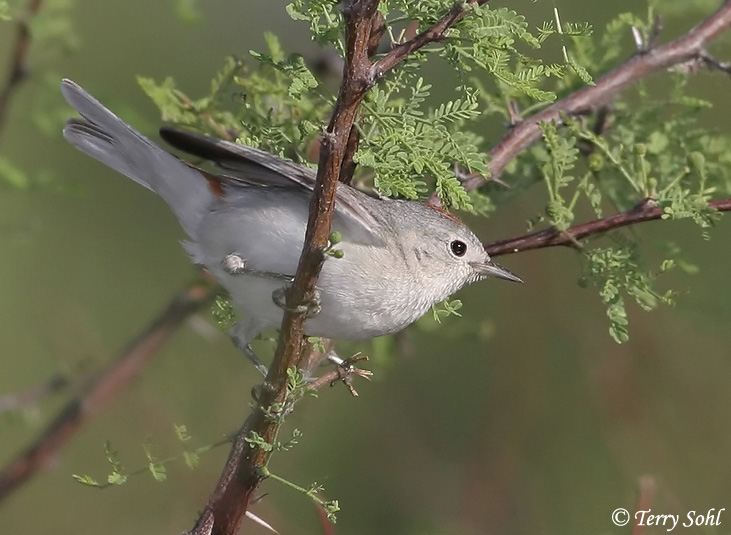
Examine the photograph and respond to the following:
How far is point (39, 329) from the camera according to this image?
638cm

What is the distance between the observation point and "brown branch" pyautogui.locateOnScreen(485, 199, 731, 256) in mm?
3355

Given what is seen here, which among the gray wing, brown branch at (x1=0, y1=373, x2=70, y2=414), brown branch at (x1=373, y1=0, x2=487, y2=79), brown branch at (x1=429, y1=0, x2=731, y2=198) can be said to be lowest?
brown branch at (x1=0, y1=373, x2=70, y2=414)

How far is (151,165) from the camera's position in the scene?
3.91 metres

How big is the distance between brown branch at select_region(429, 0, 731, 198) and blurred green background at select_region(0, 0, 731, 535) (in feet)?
2.15

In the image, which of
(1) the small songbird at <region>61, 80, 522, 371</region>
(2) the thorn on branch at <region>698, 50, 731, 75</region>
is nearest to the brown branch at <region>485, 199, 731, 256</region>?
(1) the small songbird at <region>61, 80, 522, 371</region>

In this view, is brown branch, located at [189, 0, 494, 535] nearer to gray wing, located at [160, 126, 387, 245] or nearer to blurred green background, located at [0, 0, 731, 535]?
gray wing, located at [160, 126, 387, 245]

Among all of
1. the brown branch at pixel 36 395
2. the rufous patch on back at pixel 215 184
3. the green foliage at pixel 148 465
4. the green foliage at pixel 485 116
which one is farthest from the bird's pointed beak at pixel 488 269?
the brown branch at pixel 36 395

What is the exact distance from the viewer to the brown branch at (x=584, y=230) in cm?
336

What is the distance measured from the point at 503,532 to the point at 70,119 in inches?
123

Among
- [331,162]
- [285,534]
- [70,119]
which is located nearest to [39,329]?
[285,534]

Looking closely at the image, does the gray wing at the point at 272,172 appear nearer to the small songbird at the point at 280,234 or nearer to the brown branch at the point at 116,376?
the small songbird at the point at 280,234

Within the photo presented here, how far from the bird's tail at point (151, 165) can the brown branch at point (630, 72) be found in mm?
928

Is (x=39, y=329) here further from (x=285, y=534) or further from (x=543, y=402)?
(x=543, y=402)

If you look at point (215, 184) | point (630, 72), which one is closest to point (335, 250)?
point (215, 184)
